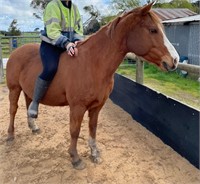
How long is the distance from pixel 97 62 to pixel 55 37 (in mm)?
495

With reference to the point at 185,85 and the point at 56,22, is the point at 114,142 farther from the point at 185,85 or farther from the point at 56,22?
the point at 185,85

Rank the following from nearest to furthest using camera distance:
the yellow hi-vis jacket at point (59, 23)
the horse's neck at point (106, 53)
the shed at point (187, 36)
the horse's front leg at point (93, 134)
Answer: the horse's neck at point (106, 53), the yellow hi-vis jacket at point (59, 23), the horse's front leg at point (93, 134), the shed at point (187, 36)

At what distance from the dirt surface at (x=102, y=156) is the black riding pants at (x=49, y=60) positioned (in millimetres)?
982

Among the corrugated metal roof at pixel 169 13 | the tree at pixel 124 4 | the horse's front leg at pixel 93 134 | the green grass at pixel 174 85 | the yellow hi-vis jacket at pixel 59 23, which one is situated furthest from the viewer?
the tree at pixel 124 4

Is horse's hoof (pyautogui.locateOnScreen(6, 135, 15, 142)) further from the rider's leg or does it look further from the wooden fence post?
the wooden fence post

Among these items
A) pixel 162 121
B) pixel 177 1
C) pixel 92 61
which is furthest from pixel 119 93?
pixel 177 1

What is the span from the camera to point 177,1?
1039 inches

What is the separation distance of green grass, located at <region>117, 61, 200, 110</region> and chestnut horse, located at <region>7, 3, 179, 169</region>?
3189 mm

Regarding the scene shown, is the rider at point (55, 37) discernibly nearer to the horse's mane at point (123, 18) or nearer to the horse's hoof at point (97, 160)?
the horse's mane at point (123, 18)

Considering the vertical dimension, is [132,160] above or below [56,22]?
below

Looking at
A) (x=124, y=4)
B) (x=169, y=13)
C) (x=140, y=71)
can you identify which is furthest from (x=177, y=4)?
(x=140, y=71)

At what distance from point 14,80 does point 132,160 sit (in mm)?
1780

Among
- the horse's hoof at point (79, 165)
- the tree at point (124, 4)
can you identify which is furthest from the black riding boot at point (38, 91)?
the tree at point (124, 4)

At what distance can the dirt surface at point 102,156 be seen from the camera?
2766 millimetres
